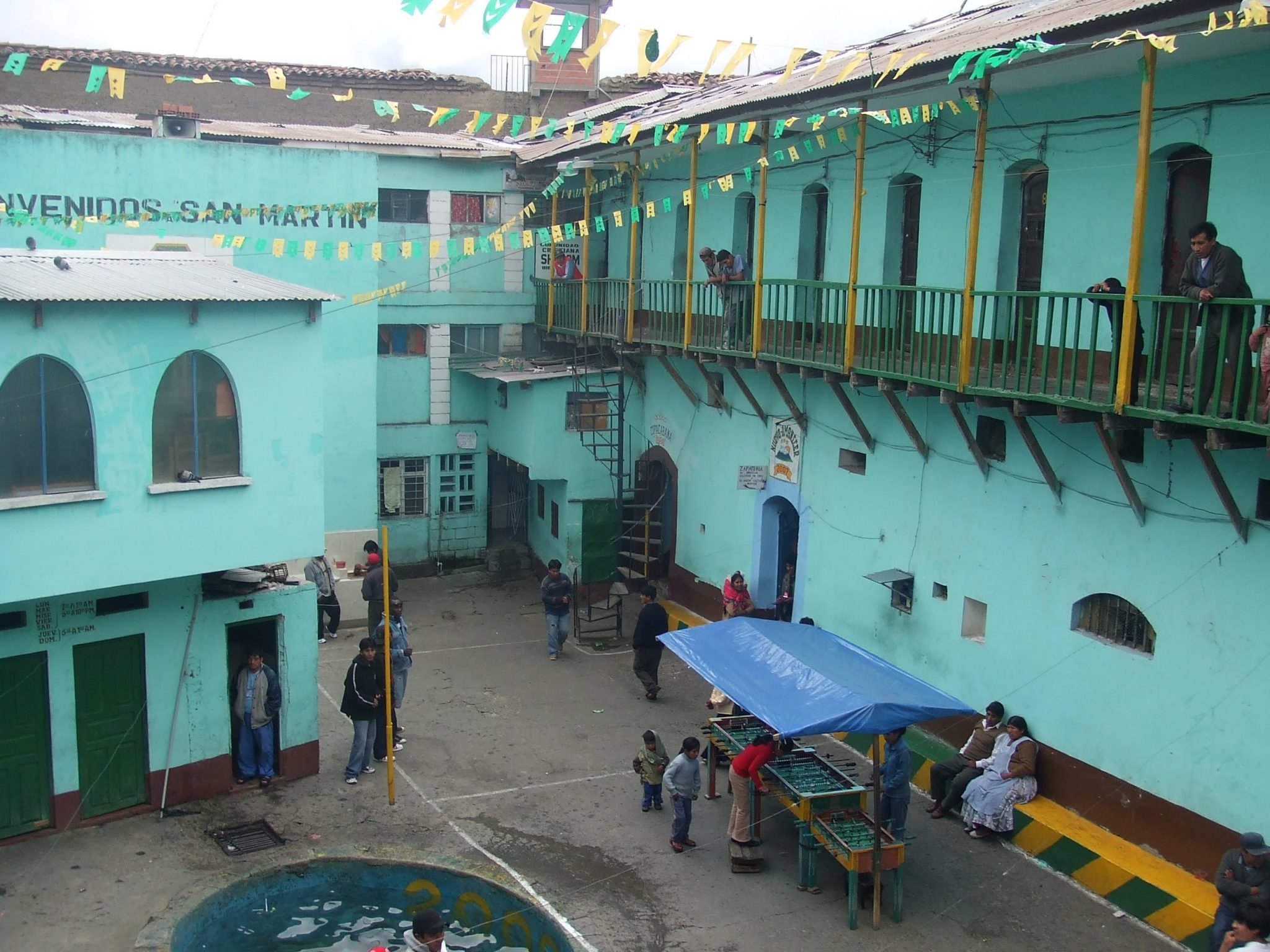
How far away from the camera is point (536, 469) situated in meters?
21.3

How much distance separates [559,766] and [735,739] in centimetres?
233

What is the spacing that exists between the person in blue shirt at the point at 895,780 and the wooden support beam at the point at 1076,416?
130 inches

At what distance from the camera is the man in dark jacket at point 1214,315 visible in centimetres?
957

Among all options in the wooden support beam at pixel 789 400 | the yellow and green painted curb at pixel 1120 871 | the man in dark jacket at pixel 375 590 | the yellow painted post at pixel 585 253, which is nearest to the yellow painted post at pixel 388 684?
the man in dark jacket at pixel 375 590

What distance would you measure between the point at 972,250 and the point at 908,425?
277cm

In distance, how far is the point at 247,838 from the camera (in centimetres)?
1209

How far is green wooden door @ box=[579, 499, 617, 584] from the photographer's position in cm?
2161

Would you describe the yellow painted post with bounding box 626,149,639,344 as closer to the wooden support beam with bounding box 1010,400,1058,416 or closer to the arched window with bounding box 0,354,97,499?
the wooden support beam with bounding box 1010,400,1058,416

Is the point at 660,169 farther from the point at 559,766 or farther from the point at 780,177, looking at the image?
the point at 559,766

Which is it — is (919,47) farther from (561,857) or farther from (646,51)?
(561,857)

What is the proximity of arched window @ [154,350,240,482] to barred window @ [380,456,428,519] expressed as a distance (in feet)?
36.5

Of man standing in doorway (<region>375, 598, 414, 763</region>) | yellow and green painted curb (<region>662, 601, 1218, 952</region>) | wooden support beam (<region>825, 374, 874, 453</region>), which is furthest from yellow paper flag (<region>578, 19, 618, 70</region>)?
yellow and green painted curb (<region>662, 601, 1218, 952</region>)

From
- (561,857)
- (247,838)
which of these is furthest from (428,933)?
(247,838)

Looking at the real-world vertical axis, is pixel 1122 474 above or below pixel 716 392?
below
